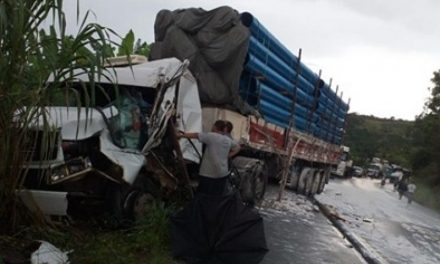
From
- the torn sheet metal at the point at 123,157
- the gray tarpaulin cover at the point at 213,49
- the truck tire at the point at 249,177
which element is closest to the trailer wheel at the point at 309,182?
the truck tire at the point at 249,177

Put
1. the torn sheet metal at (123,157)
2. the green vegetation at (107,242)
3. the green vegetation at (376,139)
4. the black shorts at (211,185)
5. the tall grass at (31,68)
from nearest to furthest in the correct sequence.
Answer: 1. the tall grass at (31,68)
2. the green vegetation at (107,242)
3. the torn sheet metal at (123,157)
4. the black shorts at (211,185)
5. the green vegetation at (376,139)

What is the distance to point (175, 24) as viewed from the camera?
28.1ft

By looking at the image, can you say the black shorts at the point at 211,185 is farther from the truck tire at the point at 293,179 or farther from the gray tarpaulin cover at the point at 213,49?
the truck tire at the point at 293,179

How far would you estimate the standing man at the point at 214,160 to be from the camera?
22.2 ft

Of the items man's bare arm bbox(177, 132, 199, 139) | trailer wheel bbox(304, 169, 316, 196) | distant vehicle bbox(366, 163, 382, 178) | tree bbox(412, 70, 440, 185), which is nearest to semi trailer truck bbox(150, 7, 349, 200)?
man's bare arm bbox(177, 132, 199, 139)

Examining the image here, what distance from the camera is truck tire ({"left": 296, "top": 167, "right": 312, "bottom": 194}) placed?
49.8 feet

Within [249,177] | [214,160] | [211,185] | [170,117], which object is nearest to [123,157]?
[170,117]

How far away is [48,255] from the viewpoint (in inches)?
178

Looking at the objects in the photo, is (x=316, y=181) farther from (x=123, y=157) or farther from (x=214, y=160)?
(x=123, y=157)

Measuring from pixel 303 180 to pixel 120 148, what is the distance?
10161 mm

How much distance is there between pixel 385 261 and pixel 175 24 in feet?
16.8

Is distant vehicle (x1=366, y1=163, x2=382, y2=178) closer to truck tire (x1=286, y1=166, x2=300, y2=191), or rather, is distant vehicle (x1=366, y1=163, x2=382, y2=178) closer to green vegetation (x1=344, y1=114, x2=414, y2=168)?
green vegetation (x1=344, y1=114, x2=414, y2=168)

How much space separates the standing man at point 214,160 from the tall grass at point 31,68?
252 centimetres

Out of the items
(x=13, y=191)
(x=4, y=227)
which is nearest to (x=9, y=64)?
(x=13, y=191)
